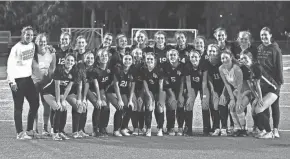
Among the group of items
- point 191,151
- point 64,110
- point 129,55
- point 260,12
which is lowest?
point 191,151

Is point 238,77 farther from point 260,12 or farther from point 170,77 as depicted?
point 260,12

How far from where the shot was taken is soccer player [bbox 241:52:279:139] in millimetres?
8531

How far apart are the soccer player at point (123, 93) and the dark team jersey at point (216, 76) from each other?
1.31m

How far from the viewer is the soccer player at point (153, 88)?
892 centimetres

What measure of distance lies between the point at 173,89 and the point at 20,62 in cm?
259

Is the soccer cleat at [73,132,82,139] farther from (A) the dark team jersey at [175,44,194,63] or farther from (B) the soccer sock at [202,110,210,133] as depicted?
(A) the dark team jersey at [175,44,194,63]

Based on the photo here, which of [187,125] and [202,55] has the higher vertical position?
[202,55]

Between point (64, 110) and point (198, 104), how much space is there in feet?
16.5

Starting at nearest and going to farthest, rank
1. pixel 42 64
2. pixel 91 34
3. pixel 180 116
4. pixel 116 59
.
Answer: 1. pixel 42 64
2. pixel 180 116
3. pixel 116 59
4. pixel 91 34

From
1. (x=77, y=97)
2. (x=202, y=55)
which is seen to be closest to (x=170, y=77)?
(x=202, y=55)

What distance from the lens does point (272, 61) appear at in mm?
8719

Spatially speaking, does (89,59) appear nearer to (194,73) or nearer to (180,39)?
(180,39)

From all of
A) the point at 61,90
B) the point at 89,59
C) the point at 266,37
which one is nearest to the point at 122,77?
the point at 89,59

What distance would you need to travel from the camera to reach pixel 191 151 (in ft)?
24.8
